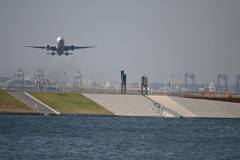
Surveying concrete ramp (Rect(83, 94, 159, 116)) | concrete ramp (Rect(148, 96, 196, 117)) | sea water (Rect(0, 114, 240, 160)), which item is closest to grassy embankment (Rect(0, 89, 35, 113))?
sea water (Rect(0, 114, 240, 160))

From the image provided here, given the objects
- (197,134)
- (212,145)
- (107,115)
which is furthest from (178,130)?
(107,115)

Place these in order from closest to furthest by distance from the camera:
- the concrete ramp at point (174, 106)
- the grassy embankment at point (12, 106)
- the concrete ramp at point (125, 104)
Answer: the grassy embankment at point (12, 106) → the concrete ramp at point (125, 104) → the concrete ramp at point (174, 106)

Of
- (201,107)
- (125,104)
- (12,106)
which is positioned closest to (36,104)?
(12,106)

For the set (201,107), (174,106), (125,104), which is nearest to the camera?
(125,104)

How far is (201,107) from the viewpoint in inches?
6166

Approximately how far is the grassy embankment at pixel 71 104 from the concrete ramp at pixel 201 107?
13.6 meters

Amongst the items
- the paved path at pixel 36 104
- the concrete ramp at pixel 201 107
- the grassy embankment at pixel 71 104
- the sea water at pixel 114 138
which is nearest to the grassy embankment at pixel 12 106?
Answer: the paved path at pixel 36 104

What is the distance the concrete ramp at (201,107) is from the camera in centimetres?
15462

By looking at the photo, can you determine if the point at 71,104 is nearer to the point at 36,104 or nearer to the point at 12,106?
the point at 36,104

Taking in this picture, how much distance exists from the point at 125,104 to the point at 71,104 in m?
9.78

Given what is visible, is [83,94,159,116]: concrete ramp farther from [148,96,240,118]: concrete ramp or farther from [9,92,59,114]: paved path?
[9,92,59,114]: paved path

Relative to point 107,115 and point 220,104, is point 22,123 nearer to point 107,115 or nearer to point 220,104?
point 107,115

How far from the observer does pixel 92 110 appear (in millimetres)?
148750

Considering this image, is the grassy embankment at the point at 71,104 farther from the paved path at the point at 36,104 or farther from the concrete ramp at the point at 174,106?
the concrete ramp at the point at 174,106
